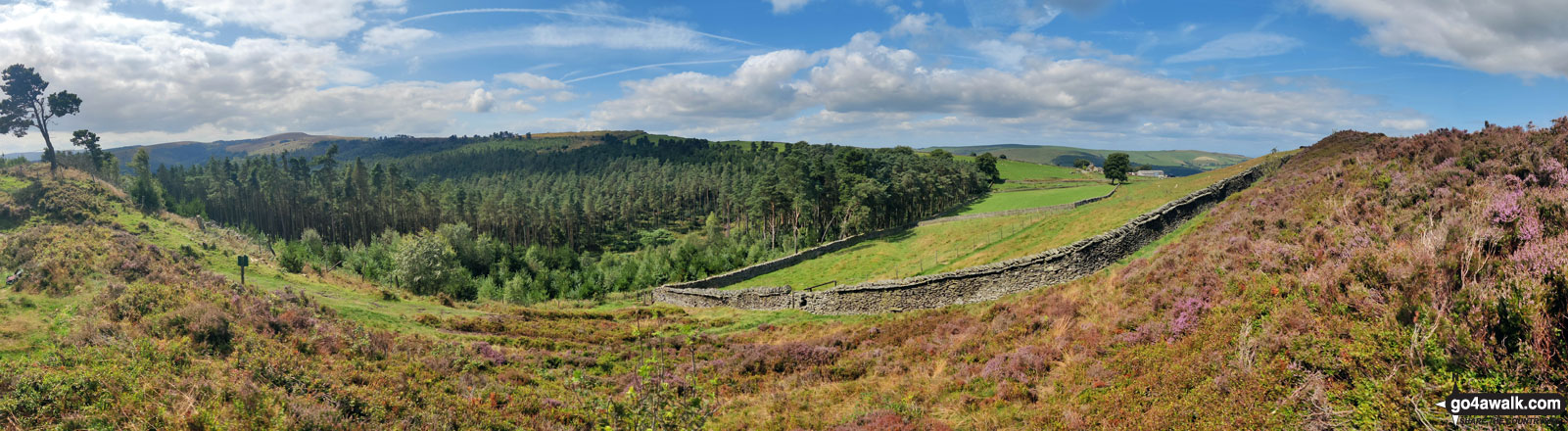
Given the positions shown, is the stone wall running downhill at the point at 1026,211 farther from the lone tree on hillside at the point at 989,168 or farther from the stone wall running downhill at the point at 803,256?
the lone tree on hillside at the point at 989,168

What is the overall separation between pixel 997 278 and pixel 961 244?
68.0 feet

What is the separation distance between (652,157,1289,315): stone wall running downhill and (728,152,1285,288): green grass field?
11.4 ft

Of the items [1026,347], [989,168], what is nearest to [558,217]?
[989,168]

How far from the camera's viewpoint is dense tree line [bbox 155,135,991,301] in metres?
58.8

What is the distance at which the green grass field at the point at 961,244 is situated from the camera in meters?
32.7

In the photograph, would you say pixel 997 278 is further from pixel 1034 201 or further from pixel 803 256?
pixel 1034 201

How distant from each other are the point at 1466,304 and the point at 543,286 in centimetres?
6462

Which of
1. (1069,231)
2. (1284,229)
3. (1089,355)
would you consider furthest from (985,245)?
(1089,355)

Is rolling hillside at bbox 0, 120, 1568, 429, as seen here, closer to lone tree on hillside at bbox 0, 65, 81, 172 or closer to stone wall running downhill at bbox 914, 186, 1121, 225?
stone wall running downhill at bbox 914, 186, 1121, 225

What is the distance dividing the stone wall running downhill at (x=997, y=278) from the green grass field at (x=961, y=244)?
136 inches

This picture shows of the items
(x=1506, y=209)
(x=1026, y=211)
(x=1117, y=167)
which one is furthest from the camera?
(x=1117, y=167)

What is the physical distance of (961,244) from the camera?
43500 mm

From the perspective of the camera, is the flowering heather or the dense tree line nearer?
the flowering heather

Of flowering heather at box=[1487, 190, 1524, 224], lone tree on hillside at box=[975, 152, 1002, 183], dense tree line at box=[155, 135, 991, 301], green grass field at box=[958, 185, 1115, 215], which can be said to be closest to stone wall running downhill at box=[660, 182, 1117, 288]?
green grass field at box=[958, 185, 1115, 215]
